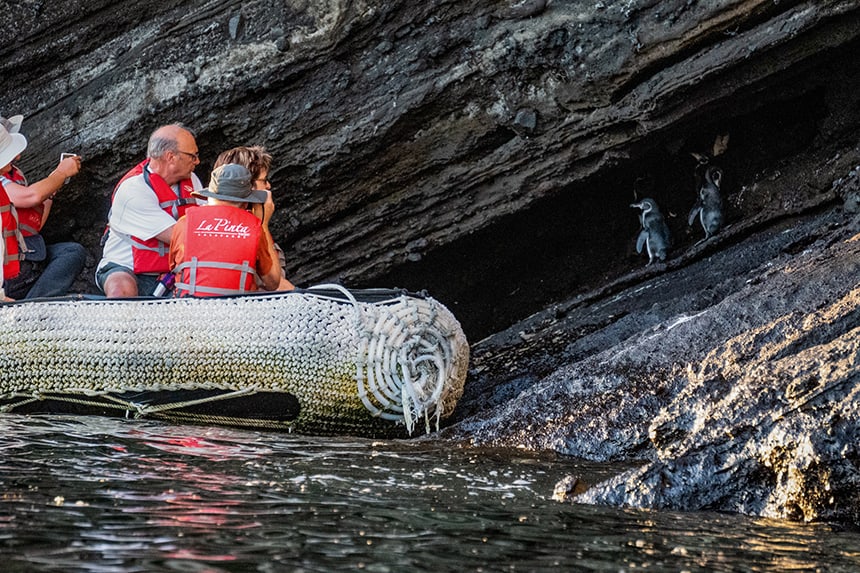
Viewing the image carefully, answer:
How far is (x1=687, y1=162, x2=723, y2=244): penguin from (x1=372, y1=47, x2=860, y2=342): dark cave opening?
0.12 meters

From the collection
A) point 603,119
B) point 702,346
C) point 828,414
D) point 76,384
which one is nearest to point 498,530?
point 828,414

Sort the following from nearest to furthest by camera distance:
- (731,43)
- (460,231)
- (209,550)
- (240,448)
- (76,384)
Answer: (209,550) → (240,448) → (76,384) → (731,43) → (460,231)

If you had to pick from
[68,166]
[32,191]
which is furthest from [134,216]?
[68,166]

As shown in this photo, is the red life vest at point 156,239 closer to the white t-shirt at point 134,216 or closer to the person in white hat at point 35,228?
the white t-shirt at point 134,216

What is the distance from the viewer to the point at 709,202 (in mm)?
9383

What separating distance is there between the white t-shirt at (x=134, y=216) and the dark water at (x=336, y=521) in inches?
95.2

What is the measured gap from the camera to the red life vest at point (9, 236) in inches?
309

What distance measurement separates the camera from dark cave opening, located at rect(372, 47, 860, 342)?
9.18 m

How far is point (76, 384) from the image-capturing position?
6.98 metres

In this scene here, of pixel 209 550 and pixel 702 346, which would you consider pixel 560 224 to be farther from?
pixel 209 550

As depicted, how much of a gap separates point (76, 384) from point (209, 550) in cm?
408

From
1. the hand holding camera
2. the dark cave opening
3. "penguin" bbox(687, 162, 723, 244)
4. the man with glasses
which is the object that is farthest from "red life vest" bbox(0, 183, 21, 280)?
"penguin" bbox(687, 162, 723, 244)

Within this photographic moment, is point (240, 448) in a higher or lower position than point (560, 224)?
lower

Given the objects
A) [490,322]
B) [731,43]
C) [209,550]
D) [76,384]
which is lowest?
[209,550]
